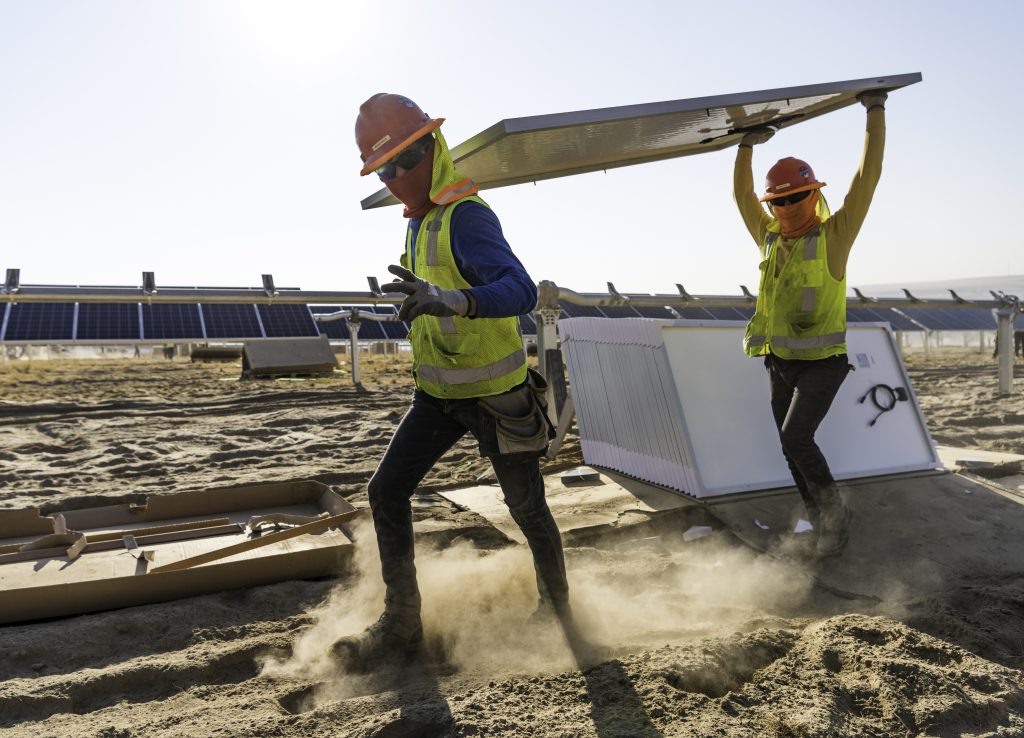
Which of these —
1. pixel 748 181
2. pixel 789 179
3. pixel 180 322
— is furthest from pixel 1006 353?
pixel 180 322

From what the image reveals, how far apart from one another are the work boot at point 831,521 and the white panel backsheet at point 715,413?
2.71ft

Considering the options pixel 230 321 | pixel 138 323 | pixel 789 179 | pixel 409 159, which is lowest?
pixel 789 179

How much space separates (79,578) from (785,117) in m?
4.10

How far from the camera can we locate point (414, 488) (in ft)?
9.62

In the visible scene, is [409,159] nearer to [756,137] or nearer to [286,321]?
[756,137]

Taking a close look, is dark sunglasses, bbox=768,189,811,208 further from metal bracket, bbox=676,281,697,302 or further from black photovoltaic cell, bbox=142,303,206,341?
black photovoltaic cell, bbox=142,303,206,341

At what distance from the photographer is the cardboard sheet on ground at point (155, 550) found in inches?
129

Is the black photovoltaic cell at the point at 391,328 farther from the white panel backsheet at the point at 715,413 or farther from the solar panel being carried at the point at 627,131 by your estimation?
the solar panel being carried at the point at 627,131

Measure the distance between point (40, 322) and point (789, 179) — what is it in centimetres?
1563

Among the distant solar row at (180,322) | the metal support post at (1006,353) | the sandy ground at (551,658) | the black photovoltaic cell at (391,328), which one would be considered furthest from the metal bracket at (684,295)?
the sandy ground at (551,658)

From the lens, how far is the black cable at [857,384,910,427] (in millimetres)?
5285

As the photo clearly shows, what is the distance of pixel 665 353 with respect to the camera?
191 inches

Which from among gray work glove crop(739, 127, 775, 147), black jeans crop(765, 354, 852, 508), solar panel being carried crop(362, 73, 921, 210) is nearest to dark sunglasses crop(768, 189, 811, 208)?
solar panel being carried crop(362, 73, 921, 210)

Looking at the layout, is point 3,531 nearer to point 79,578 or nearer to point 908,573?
point 79,578
